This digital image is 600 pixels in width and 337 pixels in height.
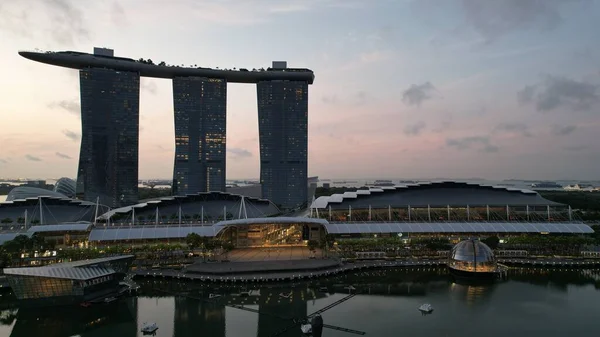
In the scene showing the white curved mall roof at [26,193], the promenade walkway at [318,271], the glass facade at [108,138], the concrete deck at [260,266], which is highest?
the glass facade at [108,138]

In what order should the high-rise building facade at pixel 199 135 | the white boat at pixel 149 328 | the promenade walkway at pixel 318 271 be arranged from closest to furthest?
the white boat at pixel 149 328
the promenade walkway at pixel 318 271
the high-rise building facade at pixel 199 135

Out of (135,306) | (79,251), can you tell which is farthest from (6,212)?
(135,306)

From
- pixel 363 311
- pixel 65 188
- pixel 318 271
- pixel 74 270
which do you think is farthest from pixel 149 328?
pixel 65 188

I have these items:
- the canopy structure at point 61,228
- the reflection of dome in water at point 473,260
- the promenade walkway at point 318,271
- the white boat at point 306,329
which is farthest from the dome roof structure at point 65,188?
the reflection of dome in water at point 473,260

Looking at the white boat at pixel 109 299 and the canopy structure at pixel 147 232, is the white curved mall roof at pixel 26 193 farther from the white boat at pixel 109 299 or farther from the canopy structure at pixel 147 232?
the white boat at pixel 109 299

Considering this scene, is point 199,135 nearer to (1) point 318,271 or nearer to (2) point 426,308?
(1) point 318,271

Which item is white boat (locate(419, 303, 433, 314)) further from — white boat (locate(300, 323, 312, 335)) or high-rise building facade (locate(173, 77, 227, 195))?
high-rise building facade (locate(173, 77, 227, 195))
